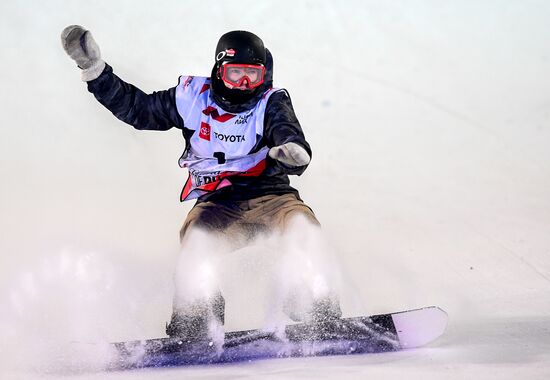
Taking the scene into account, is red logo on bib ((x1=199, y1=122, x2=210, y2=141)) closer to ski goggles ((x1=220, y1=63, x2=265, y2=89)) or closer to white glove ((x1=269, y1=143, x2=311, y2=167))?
ski goggles ((x1=220, y1=63, x2=265, y2=89))

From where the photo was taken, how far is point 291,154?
3691mm

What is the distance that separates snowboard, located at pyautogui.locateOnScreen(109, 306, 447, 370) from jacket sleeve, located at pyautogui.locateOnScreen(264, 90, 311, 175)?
2.48ft

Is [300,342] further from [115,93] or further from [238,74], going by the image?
[115,93]

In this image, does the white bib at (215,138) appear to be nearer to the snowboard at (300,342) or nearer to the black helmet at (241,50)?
the black helmet at (241,50)

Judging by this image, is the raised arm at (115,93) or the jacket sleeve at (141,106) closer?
the raised arm at (115,93)

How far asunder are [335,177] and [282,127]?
3.22 meters

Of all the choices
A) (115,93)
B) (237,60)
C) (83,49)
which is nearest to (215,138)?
(237,60)

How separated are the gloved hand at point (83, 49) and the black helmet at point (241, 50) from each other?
1.95 feet

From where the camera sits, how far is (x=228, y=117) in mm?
4176

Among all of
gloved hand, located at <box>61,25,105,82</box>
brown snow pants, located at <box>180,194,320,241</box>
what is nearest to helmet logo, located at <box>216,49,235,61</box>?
gloved hand, located at <box>61,25,105,82</box>

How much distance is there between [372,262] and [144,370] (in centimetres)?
243

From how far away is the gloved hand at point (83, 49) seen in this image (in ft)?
13.3

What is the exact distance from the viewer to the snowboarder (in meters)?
3.94

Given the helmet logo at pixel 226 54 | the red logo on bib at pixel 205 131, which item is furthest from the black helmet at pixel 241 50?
the red logo on bib at pixel 205 131
